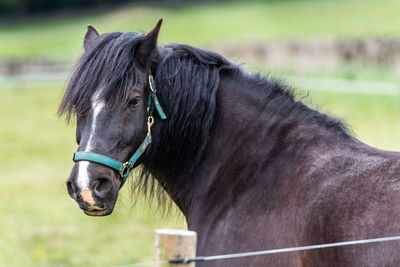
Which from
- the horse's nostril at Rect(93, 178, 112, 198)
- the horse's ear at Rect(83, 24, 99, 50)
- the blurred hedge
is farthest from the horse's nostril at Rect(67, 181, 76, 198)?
the blurred hedge

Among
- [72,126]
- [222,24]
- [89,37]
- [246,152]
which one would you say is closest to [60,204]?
[89,37]

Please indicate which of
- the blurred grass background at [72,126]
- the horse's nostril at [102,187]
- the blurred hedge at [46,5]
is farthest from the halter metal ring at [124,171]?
the blurred hedge at [46,5]

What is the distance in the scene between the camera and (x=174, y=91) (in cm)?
403

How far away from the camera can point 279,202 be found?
3.66m

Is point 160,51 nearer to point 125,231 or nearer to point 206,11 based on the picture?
point 125,231

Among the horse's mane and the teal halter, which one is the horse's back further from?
the teal halter

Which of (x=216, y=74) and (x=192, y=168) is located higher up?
(x=216, y=74)

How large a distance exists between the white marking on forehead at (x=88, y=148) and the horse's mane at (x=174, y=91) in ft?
0.14

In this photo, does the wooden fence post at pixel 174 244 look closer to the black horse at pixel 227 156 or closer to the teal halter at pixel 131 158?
the black horse at pixel 227 156

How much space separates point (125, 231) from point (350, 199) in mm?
6427

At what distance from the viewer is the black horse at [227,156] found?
340 cm

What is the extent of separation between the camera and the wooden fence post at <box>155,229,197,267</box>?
2.90m

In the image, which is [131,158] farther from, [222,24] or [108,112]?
[222,24]

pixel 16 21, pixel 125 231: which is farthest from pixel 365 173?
pixel 16 21
